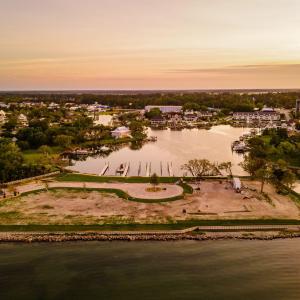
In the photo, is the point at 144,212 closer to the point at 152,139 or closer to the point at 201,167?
the point at 201,167

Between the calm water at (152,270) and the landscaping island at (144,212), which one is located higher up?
the landscaping island at (144,212)

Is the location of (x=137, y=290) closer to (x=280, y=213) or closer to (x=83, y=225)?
(x=83, y=225)

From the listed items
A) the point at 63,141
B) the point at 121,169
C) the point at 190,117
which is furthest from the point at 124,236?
the point at 190,117

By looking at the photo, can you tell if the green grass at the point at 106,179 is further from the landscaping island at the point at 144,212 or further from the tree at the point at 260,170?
the tree at the point at 260,170

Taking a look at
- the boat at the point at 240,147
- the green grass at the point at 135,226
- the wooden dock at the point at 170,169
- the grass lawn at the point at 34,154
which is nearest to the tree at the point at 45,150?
the grass lawn at the point at 34,154

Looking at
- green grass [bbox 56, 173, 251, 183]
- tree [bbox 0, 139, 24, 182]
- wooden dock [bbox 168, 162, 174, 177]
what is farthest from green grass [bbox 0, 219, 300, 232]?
wooden dock [bbox 168, 162, 174, 177]

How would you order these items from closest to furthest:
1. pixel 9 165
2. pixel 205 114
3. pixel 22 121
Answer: pixel 9 165 → pixel 22 121 → pixel 205 114
